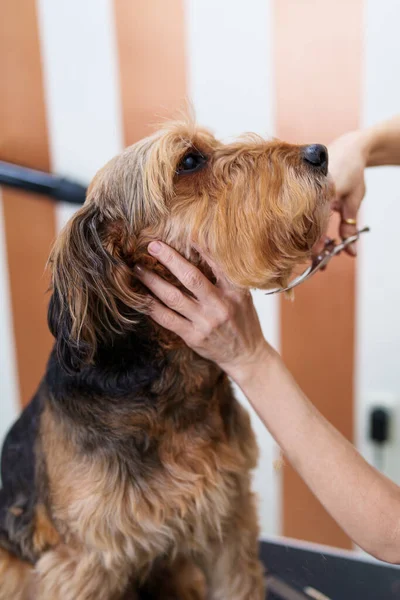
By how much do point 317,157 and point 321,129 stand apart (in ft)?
1.87

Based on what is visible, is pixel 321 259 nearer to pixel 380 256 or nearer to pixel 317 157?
pixel 317 157

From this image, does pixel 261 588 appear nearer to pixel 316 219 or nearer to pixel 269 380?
pixel 269 380

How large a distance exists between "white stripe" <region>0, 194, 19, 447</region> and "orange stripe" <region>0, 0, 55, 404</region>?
2cm

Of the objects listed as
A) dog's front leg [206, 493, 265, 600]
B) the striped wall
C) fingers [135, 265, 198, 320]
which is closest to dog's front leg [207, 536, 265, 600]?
dog's front leg [206, 493, 265, 600]

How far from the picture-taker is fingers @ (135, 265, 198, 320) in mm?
859

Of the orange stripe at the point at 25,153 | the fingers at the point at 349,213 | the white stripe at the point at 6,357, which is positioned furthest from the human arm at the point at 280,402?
the white stripe at the point at 6,357

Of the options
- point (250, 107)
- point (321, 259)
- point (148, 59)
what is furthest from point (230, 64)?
point (321, 259)

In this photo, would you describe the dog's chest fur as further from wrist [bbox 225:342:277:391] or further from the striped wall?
the striped wall

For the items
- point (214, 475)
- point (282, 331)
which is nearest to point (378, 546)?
point (214, 475)

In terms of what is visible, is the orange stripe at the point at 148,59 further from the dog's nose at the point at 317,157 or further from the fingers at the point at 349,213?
the dog's nose at the point at 317,157

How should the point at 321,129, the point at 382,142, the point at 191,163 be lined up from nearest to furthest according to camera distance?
1. the point at 191,163
2. the point at 382,142
3. the point at 321,129

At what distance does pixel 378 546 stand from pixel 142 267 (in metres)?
0.54

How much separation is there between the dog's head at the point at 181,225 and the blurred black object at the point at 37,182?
0.53m

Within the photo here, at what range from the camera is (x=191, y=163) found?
0.93 metres
